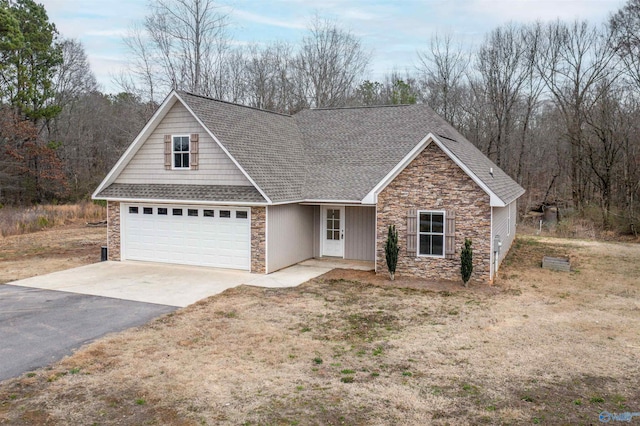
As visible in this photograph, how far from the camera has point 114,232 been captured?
17.5 m

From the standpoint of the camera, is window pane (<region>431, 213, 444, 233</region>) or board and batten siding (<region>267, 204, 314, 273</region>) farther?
board and batten siding (<region>267, 204, 314, 273</region>)

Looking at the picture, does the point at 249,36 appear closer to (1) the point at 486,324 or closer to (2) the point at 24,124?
(2) the point at 24,124

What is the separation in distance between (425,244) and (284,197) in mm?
4494

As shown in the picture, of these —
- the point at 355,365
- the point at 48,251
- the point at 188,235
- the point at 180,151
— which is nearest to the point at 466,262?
the point at 355,365

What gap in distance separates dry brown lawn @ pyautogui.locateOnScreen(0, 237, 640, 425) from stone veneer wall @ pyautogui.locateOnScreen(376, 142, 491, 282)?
160cm

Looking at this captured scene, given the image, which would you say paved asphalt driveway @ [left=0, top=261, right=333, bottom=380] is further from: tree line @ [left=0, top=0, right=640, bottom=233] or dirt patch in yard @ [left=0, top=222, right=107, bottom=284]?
tree line @ [left=0, top=0, right=640, bottom=233]

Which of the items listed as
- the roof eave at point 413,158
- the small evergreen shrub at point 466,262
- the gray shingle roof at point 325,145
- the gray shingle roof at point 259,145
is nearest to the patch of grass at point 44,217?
the gray shingle roof at point 259,145

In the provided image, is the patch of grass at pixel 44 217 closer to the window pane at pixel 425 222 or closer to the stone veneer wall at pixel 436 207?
the stone veneer wall at pixel 436 207

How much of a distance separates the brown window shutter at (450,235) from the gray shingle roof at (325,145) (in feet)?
4.27

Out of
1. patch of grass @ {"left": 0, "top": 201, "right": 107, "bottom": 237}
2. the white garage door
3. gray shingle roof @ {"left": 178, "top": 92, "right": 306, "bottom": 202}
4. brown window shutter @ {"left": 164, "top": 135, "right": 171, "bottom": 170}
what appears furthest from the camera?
patch of grass @ {"left": 0, "top": 201, "right": 107, "bottom": 237}

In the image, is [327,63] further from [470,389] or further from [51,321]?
[470,389]

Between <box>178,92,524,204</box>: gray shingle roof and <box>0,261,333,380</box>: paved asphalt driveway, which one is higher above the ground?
<box>178,92,524,204</box>: gray shingle roof

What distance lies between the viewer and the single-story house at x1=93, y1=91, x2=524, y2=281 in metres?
14.0

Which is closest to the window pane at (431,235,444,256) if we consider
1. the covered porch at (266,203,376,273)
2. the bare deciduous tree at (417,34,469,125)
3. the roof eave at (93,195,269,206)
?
the covered porch at (266,203,376,273)
